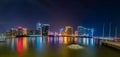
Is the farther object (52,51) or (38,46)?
(38,46)

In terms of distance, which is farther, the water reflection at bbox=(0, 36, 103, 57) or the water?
the water reflection at bbox=(0, 36, 103, 57)

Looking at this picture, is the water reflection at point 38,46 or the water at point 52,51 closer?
the water at point 52,51

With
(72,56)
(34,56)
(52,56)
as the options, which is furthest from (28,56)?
(72,56)

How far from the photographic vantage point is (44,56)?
42281 millimetres

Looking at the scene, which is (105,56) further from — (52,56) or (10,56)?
(10,56)

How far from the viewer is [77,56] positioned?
42500 millimetres

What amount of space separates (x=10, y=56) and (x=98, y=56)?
16.0m

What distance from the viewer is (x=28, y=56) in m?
41.8

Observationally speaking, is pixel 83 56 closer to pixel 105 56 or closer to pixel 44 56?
pixel 105 56

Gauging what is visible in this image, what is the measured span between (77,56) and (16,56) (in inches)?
428

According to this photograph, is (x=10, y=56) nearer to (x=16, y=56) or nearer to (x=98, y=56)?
(x=16, y=56)

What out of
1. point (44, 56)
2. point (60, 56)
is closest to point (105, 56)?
point (60, 56)

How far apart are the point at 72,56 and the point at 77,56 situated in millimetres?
978

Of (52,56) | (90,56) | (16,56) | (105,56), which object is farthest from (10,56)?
(105,56)
